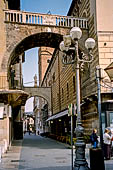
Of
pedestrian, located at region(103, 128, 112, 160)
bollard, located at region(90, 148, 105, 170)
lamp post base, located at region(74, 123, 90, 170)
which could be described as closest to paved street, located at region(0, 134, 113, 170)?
pedestrian, located at region(103, 128, 112, 160)

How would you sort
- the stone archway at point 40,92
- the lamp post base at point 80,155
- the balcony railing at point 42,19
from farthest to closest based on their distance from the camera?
the stone archway at point 40,92
the balcony railing at point 42,19
the lamp post base at point 80,155

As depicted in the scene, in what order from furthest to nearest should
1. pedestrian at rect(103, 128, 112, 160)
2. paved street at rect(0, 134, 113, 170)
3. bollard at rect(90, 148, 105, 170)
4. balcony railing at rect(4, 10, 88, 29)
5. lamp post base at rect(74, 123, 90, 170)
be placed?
balcony railing at rect(4, 10, 88, 29) → pedestrian at rect(103, 128, 112, 160) → paved street at rect(0, 134, 113, 170) → bollard at rect(90, 148, 105, 170) → lamp post base at rect(74, 123, 90, 170)

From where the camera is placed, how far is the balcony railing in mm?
18520

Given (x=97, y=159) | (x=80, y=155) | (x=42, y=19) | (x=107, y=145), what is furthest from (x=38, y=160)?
(x=42, y=19)

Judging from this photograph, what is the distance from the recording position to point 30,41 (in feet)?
64.1

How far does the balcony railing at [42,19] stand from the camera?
60.8 ft

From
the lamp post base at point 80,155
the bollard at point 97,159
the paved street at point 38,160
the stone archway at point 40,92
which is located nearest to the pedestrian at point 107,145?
the paved street at point 38,160

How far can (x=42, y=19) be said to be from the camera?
1892 centimetres

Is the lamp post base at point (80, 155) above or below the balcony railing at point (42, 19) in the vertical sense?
below

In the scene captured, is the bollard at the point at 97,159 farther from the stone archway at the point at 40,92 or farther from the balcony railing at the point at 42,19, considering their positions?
the stone archway at the point at 40,92

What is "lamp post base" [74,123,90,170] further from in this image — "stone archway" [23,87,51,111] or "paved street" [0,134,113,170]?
"stone archway" [23,87,51,111]

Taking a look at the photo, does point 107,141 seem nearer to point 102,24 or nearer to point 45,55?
point 102,24

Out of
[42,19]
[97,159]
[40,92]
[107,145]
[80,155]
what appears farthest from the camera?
[40,92]

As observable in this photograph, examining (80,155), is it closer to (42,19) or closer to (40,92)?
(42,19)
